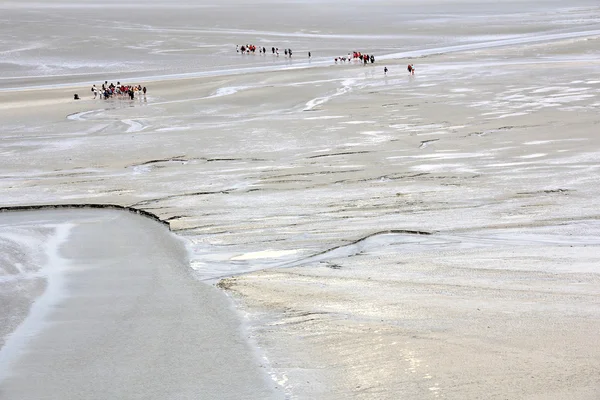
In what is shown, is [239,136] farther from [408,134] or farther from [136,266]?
[136,266]

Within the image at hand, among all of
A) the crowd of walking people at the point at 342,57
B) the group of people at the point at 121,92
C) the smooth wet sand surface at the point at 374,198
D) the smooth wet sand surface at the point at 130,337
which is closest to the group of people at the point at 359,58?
the crowd of walking people at the point at 342,57

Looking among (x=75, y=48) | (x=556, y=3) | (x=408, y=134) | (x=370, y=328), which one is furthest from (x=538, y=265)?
(x=556, y=3)

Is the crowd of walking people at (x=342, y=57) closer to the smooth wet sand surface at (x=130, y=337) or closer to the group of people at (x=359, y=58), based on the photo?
→ the group of people at (x=359, y=58)

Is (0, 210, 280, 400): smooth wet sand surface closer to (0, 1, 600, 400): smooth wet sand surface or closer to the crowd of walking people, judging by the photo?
(0, 1, 600, 400): smooth wet sand surface

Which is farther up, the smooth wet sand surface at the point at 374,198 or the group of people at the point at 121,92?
the group of people at the point at 121,92

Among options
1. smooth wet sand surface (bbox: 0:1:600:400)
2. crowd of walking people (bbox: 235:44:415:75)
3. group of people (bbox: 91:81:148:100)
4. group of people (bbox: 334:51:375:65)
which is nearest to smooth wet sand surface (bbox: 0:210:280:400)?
smooth wet sand surface (bbox: 0:1:600:400)

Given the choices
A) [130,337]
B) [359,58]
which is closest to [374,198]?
[130,337]
